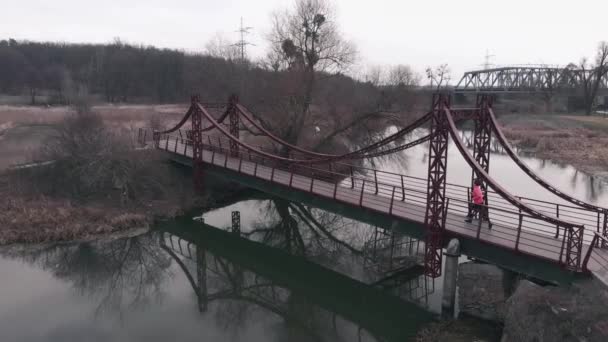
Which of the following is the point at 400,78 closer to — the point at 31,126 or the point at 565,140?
the point at 565,140

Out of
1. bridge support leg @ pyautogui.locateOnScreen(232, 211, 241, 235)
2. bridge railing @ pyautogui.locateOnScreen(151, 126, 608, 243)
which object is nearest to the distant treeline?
bridge railing @ pyautogui.locateOnScreen(151, 126, 608, 243)

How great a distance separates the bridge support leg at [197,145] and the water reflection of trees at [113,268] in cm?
472

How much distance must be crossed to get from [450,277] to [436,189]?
2.34m

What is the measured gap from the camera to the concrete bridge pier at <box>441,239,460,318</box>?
11.2m

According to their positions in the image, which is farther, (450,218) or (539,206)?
(539,206)

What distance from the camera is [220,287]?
14.8 meters

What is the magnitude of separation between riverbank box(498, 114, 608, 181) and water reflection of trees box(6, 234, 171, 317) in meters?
27.5

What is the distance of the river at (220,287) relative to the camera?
39.4ft

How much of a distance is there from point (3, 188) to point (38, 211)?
3.24m

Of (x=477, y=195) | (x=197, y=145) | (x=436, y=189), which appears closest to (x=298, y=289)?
A: (x=436, y=189)

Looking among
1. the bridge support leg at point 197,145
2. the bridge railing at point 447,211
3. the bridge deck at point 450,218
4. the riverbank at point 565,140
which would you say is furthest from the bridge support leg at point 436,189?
the riverbank at point 565,140

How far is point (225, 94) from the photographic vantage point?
32.6 meters

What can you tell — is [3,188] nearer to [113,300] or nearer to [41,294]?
[41,294]

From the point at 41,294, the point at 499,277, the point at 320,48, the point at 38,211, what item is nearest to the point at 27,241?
the point at 38,211
